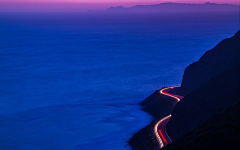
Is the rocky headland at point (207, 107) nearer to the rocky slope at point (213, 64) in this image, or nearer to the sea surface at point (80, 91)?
the rocky slope at point (213, 64)

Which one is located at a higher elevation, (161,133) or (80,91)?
(161,133)

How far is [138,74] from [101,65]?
11.1 metres

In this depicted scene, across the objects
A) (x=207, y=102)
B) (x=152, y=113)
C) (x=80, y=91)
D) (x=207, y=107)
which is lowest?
(x=80, y=91)

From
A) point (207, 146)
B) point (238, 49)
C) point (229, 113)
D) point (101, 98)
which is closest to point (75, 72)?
point (101, 98)

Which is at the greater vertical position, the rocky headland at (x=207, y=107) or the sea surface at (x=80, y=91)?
the rocky headland at (x=207, y=107)

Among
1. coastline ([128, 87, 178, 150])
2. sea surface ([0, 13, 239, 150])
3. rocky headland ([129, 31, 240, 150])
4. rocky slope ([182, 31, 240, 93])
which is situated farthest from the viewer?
rocky slope ([182, 31, 240, 93])

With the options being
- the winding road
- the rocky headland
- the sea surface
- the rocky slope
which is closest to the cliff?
the rocky headland

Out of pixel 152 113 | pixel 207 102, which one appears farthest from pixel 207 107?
pixel 152 113

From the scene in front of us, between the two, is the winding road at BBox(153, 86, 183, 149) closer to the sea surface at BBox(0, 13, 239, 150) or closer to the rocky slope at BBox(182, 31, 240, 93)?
the sea surface at BBox(0, 13, 239, 150)

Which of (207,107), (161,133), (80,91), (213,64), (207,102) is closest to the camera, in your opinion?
(207,107)

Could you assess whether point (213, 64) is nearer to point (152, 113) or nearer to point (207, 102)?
point (152, 113)

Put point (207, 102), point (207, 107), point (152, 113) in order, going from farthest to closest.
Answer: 1. point (152, 113)
2. point (207, 102)
3. point (207, 107)

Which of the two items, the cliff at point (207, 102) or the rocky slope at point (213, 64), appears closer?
the cliff at point (207, 102)

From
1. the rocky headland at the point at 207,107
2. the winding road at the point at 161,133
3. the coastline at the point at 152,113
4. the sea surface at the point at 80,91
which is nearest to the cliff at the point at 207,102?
the rocky headland at the point at 207,107
